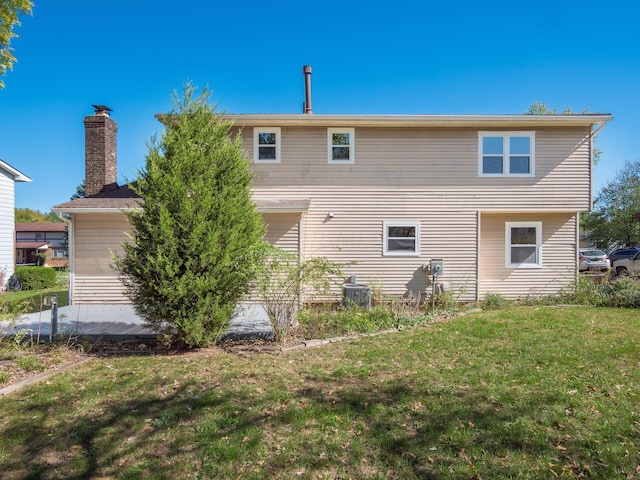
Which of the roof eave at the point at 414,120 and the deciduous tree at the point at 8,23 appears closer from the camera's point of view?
the deciduous tree at the point at 8,23

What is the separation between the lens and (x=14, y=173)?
1716cm

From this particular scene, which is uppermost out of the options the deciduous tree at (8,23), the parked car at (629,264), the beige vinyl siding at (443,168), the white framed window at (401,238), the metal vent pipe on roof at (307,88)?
the metal vent pipe on roof at (307,88)

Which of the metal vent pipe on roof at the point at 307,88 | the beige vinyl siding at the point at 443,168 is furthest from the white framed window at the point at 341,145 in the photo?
the metal vent pipe on roof at the point at 307,88

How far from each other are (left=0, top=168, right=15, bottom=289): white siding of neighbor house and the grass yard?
Result: 15537 millimetres

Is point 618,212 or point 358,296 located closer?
point 358,296

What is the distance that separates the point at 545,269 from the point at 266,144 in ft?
31.7

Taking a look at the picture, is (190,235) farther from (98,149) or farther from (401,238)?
(98,149)

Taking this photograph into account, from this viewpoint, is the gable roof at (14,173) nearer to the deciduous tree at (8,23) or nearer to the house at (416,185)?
Answer: the house at (416,185)

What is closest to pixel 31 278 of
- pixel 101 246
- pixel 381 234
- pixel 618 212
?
pixel 101 246

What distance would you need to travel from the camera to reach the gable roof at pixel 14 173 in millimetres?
16611

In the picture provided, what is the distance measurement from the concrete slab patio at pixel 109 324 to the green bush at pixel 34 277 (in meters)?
7.85

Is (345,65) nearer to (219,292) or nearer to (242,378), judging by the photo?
(219,292)

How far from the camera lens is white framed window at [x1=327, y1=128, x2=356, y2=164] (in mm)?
11141

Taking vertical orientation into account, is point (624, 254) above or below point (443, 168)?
below
